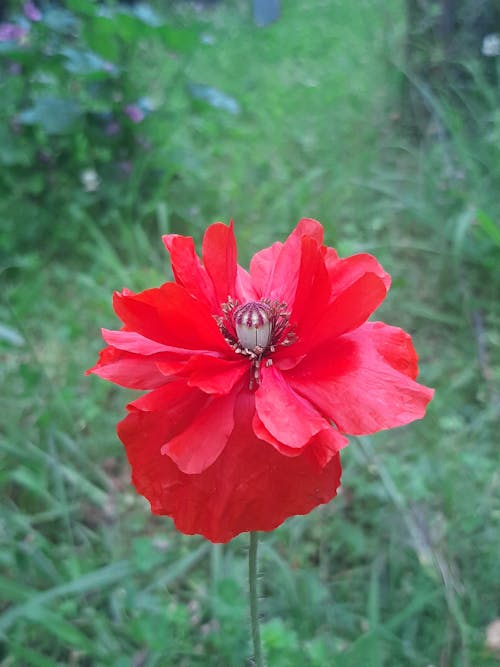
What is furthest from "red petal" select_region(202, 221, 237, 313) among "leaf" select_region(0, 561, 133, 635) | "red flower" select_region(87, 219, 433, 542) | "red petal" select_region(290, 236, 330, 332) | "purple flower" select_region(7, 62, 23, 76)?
"purple flower" select_region(7, 62, 23, 76)

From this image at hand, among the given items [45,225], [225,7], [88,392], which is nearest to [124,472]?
[88,392]

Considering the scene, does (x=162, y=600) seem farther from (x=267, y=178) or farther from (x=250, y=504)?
(x=267, y=178)

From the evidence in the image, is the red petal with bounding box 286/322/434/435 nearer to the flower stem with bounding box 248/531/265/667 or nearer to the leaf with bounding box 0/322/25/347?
the flower stem with bounding box 248/531/265/667

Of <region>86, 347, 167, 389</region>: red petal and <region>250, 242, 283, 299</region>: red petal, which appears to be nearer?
<region>86, 347, 167, 389</region>: red petal

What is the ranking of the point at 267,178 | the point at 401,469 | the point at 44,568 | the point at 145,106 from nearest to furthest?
the point at 44,568 → the point at 401,469 → the point at 145,106 → the point at 267,178

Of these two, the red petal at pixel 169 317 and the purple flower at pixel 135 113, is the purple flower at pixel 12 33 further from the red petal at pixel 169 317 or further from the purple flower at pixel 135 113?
the red petal at pixel 169 317

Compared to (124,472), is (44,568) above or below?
above

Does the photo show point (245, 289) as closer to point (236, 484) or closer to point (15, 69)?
point (236, 484)
